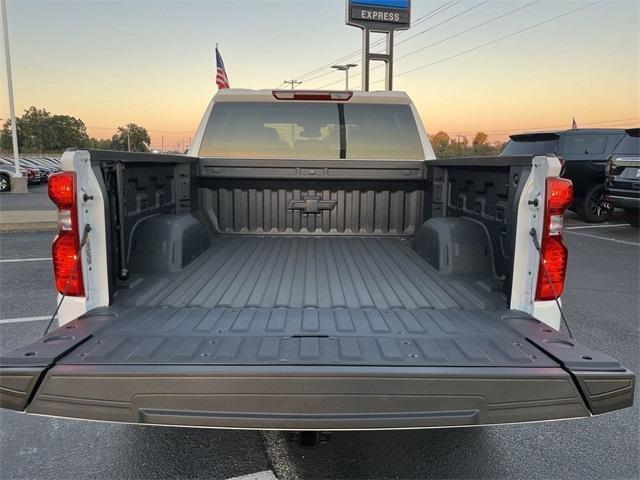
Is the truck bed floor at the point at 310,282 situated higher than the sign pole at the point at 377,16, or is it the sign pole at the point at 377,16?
the sign pole at the point at 377,16

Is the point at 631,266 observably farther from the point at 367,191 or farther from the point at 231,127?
the point at 231,127

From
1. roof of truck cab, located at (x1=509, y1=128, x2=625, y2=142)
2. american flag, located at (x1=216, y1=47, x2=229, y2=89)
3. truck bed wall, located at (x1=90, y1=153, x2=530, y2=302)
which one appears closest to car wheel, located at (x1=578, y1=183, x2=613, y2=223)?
roof of truck cab, located at (x1=509, y1=128, x2=625, y2=142)

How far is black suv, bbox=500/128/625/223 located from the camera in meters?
11.6

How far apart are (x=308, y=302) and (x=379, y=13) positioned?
58.3ft

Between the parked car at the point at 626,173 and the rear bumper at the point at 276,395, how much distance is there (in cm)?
1007

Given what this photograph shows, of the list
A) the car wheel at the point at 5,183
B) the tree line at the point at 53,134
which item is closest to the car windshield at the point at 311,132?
the car wheel at the point at 5,183

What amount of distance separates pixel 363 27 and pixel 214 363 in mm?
18497

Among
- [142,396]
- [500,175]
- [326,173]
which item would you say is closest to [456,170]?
[500,175]

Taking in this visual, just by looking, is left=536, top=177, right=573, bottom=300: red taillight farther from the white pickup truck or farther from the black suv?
the black suv

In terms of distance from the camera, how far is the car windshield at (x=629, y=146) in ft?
32.9

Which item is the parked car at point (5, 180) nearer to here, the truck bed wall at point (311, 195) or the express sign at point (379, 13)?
the express sign at point (379, 13)

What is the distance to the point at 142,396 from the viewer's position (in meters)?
1.78

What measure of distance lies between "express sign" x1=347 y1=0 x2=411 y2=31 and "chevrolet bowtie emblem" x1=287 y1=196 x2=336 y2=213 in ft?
50.9

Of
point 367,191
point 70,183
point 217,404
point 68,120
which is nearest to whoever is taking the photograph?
point 217,404
